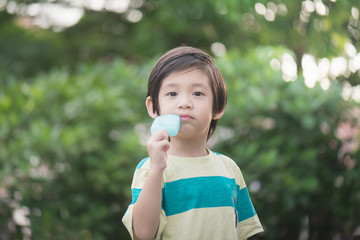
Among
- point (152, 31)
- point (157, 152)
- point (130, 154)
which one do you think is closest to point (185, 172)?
point (157, 152)

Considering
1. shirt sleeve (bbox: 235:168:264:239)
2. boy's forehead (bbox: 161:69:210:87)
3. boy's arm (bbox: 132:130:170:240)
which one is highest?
boy's forehead (bbox: 161:69:210:87)

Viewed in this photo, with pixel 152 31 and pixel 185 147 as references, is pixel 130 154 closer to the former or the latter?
pixel 185 147

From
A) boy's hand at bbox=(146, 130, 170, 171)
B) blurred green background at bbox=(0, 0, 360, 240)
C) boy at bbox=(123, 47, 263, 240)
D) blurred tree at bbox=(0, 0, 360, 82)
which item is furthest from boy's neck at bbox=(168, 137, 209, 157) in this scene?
blurred tree at bbox=(0, 0, 360, 82)

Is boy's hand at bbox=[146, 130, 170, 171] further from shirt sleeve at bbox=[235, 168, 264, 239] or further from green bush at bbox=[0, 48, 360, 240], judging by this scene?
green bush at bbox=[0, 48, 360, 240]

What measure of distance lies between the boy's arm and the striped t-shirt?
6 cm

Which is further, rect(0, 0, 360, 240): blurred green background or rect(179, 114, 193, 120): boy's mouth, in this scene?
rect(0, 0, 360, 240): blurred green background

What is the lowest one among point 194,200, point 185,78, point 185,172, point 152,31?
point 194,200

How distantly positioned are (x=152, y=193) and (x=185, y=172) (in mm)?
215

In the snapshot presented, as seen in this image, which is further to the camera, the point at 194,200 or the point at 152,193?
the point at 194,200

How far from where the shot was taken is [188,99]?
5.37 ft

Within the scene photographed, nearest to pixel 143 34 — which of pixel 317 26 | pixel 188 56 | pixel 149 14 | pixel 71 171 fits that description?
pixel 149 14

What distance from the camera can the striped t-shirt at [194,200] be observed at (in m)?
1.59

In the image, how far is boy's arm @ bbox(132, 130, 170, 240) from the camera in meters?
1.47

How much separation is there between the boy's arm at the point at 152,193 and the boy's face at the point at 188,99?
0.50ft
